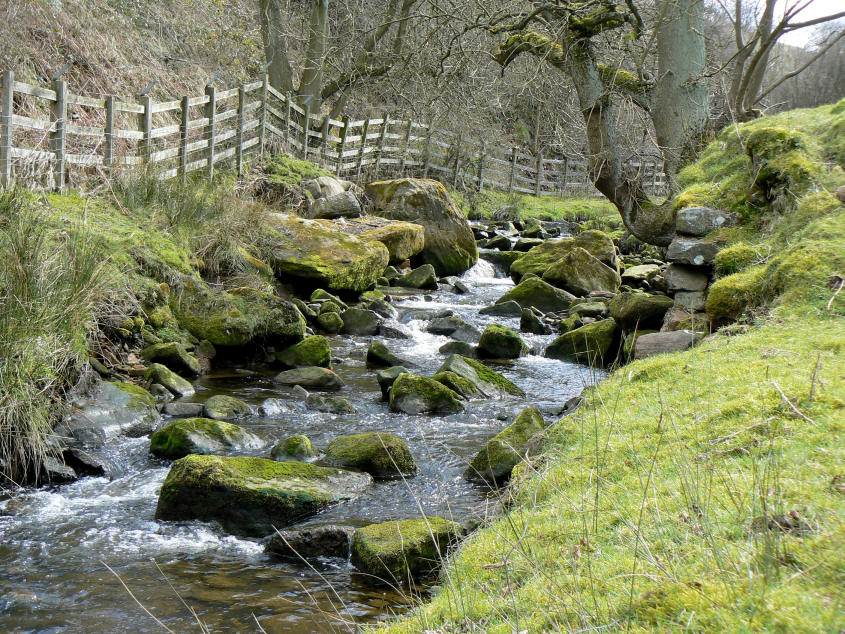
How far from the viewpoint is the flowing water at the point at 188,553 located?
12.6 feet

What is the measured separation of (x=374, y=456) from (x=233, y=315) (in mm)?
3833

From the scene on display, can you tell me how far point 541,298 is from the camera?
13258 millimetres

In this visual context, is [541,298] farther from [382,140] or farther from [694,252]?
[382,140]

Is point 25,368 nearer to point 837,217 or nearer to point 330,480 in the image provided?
point 330,480

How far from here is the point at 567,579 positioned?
2.67 m

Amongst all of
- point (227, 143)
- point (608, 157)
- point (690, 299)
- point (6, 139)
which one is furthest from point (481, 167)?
point (6, 139)

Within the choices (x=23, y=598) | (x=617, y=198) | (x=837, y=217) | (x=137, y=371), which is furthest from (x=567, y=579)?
(x=617, y=198)

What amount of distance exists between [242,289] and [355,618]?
6.36 m

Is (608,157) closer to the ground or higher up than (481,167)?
higher up

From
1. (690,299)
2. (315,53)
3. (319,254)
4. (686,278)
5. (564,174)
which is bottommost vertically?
(319,254)

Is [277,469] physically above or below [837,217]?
below

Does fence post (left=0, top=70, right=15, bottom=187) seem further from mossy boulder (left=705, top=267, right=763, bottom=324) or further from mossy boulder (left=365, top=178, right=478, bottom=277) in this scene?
mossy boulder (left=365, top=178, right=478, bottom=277)

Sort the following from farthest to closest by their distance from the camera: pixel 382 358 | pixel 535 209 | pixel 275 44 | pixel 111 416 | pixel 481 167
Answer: pixel 481 167
pixel 535 209
pixel 275 44
pixel 382 358
pixel 111 416

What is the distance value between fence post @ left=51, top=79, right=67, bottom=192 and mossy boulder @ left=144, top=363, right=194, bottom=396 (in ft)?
11.5
